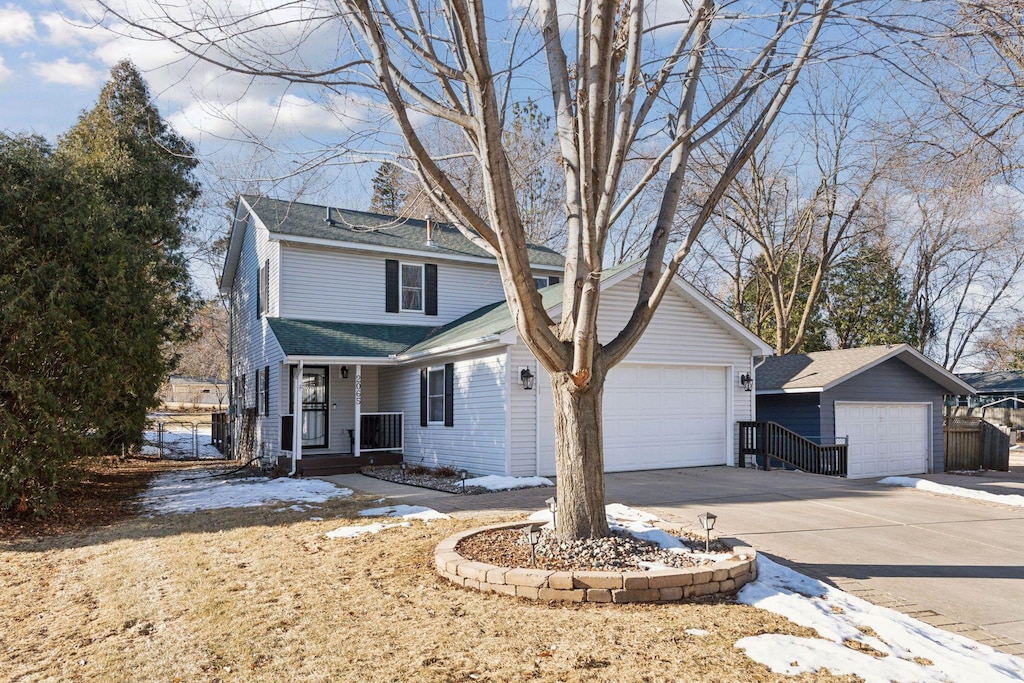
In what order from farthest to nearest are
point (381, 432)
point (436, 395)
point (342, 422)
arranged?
point (342, 422) < point (381, 432) < point (436, 395)

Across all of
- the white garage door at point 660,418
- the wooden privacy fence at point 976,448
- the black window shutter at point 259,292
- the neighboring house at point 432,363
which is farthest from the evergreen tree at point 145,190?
the wooden privacy fence at point 976,448

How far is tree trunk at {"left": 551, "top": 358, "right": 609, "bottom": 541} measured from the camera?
6.26m

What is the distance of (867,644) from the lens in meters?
4.57

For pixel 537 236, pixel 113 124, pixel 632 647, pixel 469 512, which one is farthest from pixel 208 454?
pixel 632 647

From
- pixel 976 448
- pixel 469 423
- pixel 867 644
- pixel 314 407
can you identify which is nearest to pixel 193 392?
pixel 314 407

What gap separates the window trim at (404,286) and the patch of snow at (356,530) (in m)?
9.62

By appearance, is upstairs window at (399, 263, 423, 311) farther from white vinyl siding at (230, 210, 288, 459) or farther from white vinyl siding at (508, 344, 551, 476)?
white vinyl siding at (508, 344, 551, 476)

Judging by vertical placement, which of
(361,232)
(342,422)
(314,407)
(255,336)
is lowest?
(342,422)

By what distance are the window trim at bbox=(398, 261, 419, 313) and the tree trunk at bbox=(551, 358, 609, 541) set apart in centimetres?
1176

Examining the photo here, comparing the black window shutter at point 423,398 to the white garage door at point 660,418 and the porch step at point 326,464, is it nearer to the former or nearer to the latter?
the porch step at point 326,464

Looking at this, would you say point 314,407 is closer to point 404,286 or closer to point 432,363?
point 432,363

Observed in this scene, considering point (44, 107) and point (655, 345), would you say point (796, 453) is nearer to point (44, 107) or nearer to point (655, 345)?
point (655, 345)

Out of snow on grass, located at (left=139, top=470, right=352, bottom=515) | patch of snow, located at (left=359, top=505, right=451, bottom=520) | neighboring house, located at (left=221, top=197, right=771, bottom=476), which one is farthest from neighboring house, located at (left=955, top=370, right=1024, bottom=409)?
patch of snow, located at (left=359, top=505, right=451, bottom=520)

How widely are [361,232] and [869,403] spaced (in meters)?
12.3
